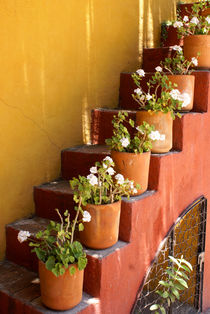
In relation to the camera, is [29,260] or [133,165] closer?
[133,165]

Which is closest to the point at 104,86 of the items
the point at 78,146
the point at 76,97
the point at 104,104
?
the point at 104,104

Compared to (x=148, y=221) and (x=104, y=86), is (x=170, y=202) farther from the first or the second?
(x=104, y=86)

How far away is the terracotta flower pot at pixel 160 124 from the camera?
2.48 metres

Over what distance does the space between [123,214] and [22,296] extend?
0.77 m

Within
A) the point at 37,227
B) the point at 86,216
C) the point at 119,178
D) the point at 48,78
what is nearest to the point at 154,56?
the point at 48,78

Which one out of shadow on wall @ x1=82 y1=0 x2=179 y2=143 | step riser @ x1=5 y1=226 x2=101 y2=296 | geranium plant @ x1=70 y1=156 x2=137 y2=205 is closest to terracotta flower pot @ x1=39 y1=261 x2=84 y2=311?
step riser @ x1=5 y1=226 x2=101 y2=296

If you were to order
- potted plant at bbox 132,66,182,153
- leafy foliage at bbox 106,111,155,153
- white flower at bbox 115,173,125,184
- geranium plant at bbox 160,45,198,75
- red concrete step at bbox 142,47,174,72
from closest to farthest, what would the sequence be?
white flower at bbox 115,173,125,184 → leafy foliage at bbox 106,111,155,153 → potted plant at bbox 132,66,182,153 → geranium plant at bbox 160,45,198,75 → red concrete step at bbox 142,47,174,72

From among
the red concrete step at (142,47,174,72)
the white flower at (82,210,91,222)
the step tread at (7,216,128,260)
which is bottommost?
the step tread at (7,216,128,260)

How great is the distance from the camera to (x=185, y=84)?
278 centimetres

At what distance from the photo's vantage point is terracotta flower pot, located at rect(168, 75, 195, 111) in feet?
9.11

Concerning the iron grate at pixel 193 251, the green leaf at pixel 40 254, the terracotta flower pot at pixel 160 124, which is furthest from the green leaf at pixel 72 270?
the iron grate at pixel 193 251

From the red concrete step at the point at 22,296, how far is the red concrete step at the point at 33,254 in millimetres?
64

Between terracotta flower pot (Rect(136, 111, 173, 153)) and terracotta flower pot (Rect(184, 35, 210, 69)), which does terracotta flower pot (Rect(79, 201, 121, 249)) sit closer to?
terracotta flower pot (Rect(136, 111, 173, 153))

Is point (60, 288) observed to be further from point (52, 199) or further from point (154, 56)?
point (154, 56)
